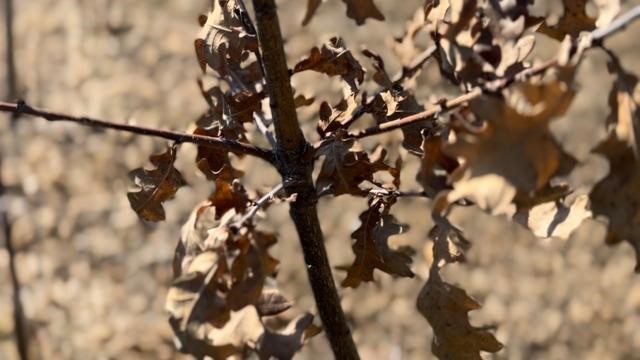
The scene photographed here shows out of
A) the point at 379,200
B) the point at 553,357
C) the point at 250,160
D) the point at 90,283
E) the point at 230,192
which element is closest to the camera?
the point at 230,192

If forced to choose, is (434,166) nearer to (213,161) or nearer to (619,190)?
(619,190)

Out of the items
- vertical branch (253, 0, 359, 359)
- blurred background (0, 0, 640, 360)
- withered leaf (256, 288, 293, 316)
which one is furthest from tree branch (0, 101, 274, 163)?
blurred background (0, 0, 640, 360)

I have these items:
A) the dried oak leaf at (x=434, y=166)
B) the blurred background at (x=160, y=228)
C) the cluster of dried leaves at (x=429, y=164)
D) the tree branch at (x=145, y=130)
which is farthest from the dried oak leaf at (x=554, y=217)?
the blurred background at (x=160, y=228)

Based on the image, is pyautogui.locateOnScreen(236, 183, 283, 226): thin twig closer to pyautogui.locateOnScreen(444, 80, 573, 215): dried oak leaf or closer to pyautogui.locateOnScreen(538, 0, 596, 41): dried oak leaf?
pyautogui.locateOnScreen(444, 80, 573, 215): dried oak leaf

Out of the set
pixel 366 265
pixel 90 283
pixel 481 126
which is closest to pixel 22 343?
pixel 90 283

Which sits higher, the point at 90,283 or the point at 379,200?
the point at 90,283

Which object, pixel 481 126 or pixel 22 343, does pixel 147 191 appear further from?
pixel 22 343

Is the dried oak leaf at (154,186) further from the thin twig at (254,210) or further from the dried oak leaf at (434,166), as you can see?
the dried oak leaf at (434,166)
